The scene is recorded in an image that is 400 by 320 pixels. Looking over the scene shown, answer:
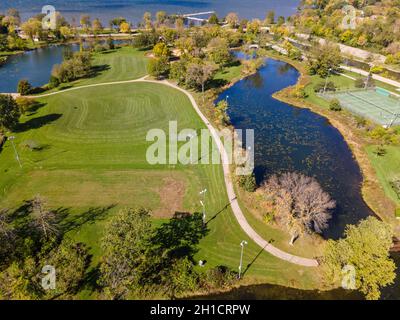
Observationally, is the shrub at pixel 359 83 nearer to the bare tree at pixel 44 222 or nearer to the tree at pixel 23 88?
the bare tree at pixel 44 222

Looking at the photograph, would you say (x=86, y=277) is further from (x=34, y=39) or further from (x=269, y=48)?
(x=34, y=39)

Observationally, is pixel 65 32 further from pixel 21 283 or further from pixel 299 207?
pixel 299 207

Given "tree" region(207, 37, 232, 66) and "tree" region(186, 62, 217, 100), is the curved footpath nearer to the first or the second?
"tree" region(186, 62, 217, 100)

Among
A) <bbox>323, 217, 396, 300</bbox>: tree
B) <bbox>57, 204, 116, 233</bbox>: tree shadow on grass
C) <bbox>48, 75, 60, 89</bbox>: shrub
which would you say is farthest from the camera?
<bbox>48, 75, 60, 89</bbox>: shrub

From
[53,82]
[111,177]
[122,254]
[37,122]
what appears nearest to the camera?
[122,254]

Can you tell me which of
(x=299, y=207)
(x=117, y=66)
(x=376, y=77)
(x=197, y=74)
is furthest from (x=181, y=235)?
(x=376, y=77)

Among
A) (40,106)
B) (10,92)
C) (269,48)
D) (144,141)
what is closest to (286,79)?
(269,48)

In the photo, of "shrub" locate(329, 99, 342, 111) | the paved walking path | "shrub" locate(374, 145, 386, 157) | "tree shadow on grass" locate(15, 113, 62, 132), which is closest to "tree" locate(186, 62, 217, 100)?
"shrub" locate(329, 99, 342, 111)
